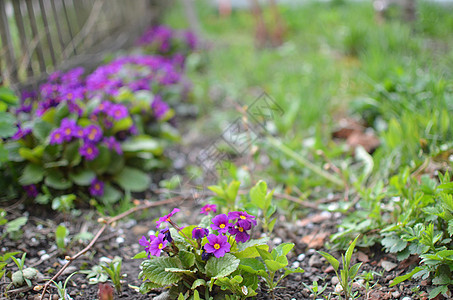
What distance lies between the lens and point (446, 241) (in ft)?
4.57

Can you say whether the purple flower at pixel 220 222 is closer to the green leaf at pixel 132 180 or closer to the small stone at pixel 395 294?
the small stone at pixel 395 294

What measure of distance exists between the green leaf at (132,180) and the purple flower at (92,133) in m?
0.28

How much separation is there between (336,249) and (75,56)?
2783 millimetres

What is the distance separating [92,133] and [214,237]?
44.9 inches

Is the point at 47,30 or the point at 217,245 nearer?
the point at 217,245

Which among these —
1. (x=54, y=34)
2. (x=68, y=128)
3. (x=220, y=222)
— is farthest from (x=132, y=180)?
(x=54, y=34)

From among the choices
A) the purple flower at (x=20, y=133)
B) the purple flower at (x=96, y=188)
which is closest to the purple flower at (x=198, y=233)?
the purple flower at (x=96, y=188)

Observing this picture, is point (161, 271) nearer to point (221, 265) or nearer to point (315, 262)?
point (221, 265)

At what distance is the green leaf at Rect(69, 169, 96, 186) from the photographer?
214 centimetres

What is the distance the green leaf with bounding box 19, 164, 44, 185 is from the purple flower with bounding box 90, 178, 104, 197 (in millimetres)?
254

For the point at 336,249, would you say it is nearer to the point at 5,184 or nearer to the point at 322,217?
the point at 322,217

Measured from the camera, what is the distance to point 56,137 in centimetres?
208

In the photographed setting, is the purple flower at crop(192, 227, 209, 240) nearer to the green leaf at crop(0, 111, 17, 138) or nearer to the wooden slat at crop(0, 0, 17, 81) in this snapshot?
the green leaf at crop(0, 111, 17, 138)

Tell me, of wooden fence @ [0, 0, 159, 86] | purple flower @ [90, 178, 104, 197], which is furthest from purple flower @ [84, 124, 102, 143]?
wooden fence @ [0, 0, 159, 86]
